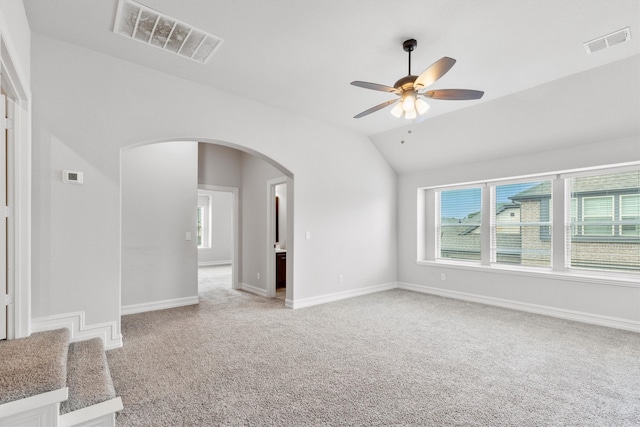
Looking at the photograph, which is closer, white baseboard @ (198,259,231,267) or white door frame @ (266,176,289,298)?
white door frame @ (266,176,289,298)

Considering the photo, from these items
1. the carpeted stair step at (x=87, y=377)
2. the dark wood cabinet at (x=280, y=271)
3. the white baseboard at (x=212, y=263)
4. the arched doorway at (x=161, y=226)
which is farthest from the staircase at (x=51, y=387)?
the white baseboard at (x=212, y=263)

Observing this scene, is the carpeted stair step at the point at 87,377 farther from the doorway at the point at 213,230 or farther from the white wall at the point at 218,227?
the white wall at the point at 218,227

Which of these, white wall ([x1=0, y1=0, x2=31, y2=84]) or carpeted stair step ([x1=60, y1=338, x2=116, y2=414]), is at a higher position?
white wall ([x1=0, y1=0, x2=31, y2=84])

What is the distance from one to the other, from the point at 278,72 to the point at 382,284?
4.31 m

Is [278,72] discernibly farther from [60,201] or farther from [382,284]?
[382,284]

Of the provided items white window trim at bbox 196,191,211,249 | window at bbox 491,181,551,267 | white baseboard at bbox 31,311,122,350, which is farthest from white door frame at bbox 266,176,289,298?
white window trim at bbox 196,191,211,249

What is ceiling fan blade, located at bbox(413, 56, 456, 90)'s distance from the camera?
2.34m

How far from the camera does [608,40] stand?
2865 millimetres

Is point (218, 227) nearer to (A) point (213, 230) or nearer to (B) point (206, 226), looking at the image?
(A) point (213, 230)

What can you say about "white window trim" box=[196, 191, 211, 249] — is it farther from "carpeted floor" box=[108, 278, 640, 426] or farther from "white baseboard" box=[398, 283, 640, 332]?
"white baseboard" box=[398, 283, 640, 332]

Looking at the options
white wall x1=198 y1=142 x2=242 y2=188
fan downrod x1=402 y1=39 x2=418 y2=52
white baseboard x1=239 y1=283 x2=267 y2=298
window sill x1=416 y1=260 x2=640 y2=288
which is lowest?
white baseboard x1=239 y1=283 x2=267 y2=298

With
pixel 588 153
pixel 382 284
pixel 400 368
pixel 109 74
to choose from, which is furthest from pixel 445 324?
pixel 109 74

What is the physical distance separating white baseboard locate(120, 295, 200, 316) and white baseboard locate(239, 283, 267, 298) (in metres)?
1.09

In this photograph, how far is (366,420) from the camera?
213 centimetres
